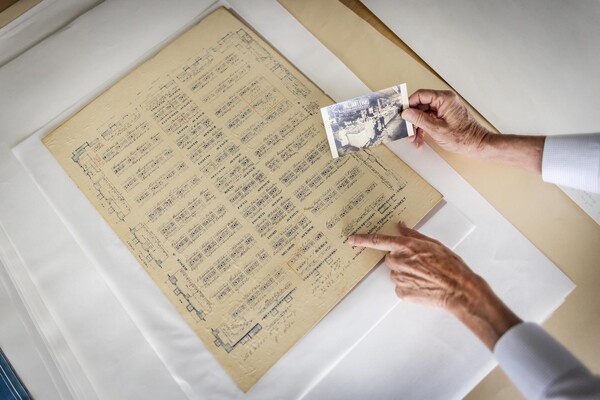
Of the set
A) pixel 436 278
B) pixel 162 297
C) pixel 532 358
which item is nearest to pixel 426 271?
pixel 436 278

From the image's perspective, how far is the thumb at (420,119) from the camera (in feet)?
2.61

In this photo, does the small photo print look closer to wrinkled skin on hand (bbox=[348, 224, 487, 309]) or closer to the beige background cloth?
the beige background cloth

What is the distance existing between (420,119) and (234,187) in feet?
1.18

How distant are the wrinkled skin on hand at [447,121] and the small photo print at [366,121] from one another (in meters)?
0.02

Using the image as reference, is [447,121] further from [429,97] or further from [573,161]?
[573,161]

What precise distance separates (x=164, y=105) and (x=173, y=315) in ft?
1.29

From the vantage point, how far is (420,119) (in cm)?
80

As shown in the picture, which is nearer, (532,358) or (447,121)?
(532,358)

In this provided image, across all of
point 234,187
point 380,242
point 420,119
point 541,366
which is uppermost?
point 234,187

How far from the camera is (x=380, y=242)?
75 centimetres

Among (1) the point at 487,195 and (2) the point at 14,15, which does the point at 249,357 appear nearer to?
(1) the point at 487,195

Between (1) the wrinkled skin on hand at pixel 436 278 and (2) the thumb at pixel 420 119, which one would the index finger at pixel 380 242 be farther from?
(2) the thumb at pixel 420 119

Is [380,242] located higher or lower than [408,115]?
lower

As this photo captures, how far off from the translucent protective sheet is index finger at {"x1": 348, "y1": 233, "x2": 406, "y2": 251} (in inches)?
2.2
